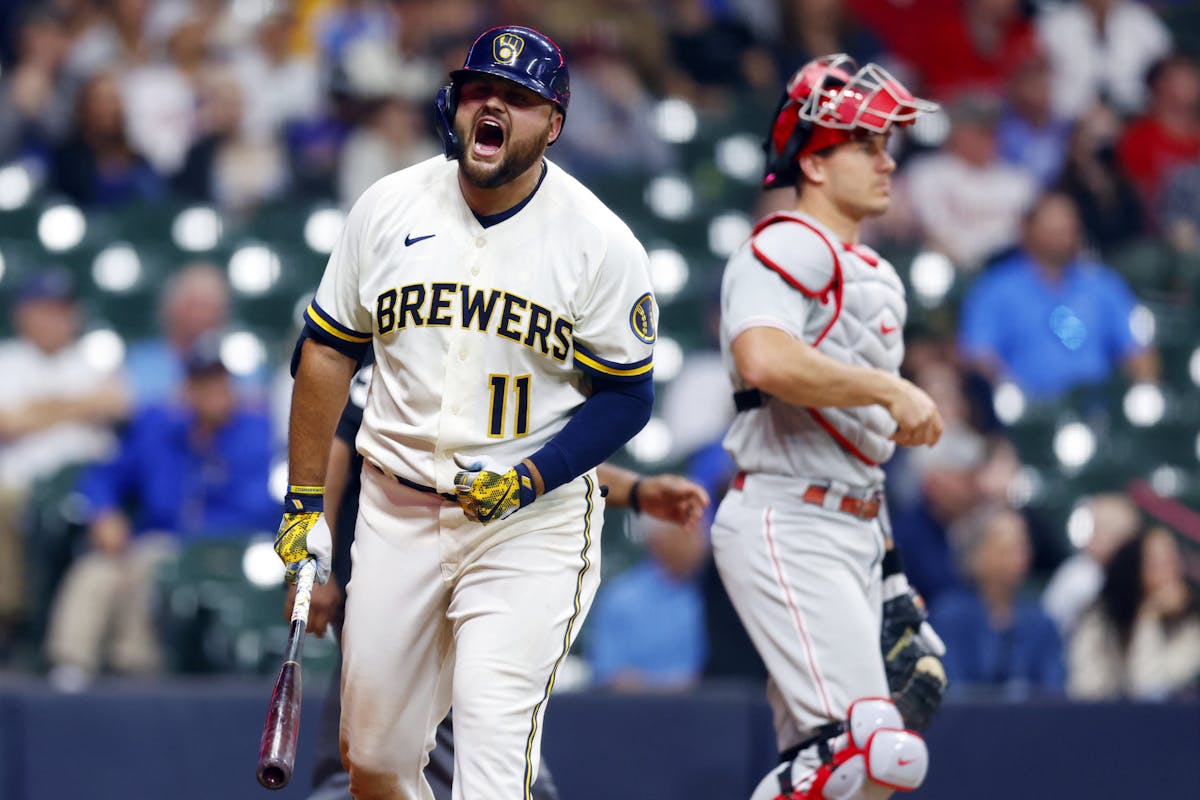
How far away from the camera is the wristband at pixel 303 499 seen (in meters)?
4.07

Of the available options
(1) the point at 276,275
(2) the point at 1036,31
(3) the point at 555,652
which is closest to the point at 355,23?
(1) the point at 276,275

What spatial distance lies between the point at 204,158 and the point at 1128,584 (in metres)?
4.88

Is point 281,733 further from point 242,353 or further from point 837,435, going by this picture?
point 242,353

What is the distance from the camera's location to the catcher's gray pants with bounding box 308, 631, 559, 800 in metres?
4.58

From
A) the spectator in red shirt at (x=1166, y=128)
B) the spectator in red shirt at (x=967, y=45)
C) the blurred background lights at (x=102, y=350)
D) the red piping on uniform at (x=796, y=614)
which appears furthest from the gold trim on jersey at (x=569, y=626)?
the spectator in red shirt at (x=967, y=45)

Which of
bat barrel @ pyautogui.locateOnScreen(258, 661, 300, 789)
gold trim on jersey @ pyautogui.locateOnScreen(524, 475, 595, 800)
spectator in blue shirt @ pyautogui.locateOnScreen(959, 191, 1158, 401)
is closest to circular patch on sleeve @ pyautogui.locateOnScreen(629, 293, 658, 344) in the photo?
gold trim on jersey @ pyautogui.locateOnScreen(524, 475, 595, 800)

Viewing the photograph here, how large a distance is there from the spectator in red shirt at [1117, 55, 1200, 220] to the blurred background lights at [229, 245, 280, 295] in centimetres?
468

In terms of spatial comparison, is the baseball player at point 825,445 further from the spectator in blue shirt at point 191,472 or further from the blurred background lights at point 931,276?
the blurred background lights at point 931,276

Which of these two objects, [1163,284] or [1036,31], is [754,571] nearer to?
[1163,284]

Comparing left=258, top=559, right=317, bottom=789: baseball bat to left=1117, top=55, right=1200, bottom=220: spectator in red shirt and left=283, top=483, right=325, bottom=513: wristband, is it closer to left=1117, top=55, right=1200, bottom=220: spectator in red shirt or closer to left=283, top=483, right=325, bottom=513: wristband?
left=283, top=483, right=325, bottom=513: wristband

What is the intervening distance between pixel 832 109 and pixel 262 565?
314cm

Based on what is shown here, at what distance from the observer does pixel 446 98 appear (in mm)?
3949

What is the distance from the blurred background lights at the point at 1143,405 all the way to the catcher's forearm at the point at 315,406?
540cm

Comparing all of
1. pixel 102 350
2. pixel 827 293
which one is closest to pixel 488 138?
pixel 827 293
